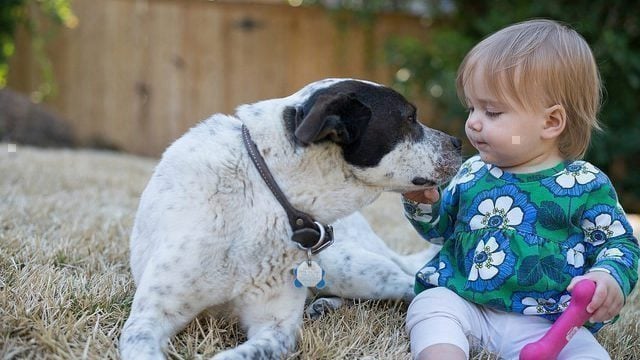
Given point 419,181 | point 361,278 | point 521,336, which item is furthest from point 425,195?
point 521,336

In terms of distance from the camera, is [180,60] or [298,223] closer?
[298,223]

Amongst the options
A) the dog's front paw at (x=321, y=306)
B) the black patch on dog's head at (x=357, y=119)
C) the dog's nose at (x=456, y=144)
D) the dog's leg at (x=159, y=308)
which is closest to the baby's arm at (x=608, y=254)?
the dog's nose at (x=456, y=144)

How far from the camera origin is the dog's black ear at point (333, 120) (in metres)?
2.12

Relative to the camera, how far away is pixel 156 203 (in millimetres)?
2301

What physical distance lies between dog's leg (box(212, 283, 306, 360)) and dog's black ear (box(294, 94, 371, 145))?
491 millimetres

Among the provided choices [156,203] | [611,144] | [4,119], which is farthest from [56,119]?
[156,203]

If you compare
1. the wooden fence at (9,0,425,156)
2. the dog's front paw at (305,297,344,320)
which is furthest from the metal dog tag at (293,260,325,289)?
the wooden fence at (9,0,425,156)

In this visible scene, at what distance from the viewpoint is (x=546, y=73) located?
234 centimetres

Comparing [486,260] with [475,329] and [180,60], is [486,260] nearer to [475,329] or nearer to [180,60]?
[475,329]

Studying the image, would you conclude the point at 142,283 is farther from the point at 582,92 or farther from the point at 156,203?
the point at 582,92

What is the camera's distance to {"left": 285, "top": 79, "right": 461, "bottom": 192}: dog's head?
220 cm

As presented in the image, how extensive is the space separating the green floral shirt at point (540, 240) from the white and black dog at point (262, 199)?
23 cm

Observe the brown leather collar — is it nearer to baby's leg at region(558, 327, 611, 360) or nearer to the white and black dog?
the white and black dog

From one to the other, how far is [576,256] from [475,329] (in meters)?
0.40
